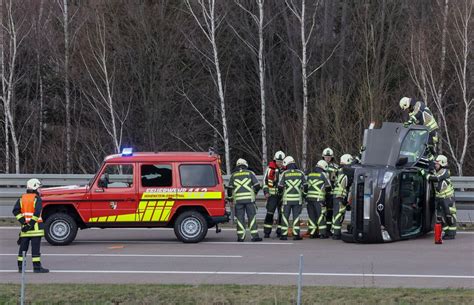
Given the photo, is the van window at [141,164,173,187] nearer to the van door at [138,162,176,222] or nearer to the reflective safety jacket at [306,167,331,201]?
the van door at [138,162,176,222]

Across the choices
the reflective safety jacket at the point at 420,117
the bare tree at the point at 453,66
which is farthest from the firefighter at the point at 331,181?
the bare tree at the point at 453,66

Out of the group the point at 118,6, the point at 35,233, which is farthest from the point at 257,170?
the point at 35,233

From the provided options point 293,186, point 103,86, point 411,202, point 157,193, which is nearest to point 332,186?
point 293,186

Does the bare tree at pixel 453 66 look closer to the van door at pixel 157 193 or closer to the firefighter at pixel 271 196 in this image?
the firefighter at pixel 271 196

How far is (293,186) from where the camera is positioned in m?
20.3

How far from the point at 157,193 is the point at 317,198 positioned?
137 inches

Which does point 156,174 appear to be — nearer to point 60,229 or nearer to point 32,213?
point 60,229

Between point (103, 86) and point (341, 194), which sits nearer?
point (341, 194)

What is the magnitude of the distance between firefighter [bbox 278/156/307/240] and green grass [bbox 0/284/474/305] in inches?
242

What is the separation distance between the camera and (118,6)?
116ft

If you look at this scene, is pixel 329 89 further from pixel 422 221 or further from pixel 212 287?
pixel 212 287

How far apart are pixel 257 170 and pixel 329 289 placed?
22570mm

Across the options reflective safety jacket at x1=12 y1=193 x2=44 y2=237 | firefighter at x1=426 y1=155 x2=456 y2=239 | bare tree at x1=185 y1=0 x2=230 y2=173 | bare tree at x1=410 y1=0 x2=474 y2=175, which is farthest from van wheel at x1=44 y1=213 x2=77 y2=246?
bare tree at x1=410 y1=0 x2=474 y2=175

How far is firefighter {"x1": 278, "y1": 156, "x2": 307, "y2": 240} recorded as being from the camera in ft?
66.6
